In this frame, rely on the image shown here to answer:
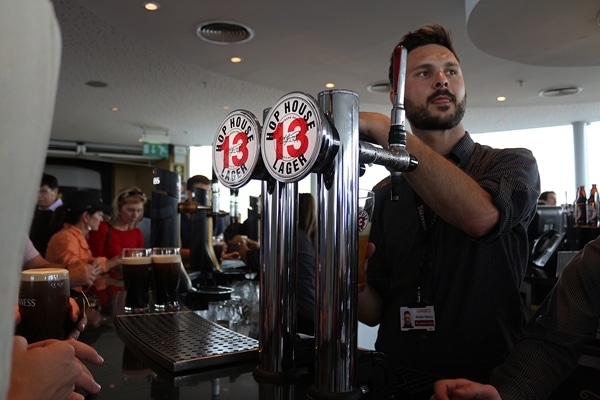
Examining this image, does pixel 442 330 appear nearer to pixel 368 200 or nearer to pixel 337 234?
pixel 368 200

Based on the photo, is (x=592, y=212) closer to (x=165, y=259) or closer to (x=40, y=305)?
(x=165, y=259)

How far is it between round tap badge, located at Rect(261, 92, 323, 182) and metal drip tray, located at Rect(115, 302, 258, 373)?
389 millimetres

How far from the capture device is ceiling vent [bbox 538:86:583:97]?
285 inches

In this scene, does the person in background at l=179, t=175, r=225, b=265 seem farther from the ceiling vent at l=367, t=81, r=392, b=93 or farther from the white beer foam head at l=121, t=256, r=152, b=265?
the ceiling vent at l=367, t=81, r=392, b=93


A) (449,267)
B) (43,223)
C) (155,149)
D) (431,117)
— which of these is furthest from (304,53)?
(155,149)

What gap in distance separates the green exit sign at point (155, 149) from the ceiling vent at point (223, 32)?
20.4 ft

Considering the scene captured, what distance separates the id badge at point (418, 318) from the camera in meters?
1.19

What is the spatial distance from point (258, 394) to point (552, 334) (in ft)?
1.95

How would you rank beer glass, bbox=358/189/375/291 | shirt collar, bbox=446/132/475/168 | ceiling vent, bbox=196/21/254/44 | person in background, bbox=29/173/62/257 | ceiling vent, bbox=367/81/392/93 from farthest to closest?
ceiling vent, bbox=367/81/392/93 < ceiling vent, bbox=196/21/254/44 < person in background, bbox=29/173/62/257 < shirt collar, bbox=446/132/475/168 < beer glass, bbox=358/189/375/291

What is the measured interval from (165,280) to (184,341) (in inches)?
24.7

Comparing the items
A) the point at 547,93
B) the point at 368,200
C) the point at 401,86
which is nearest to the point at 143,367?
the point at 368,200

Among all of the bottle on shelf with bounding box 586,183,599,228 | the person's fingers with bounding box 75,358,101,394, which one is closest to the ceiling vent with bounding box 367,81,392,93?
the bottle on shelf with bounding box 586,183,599,228

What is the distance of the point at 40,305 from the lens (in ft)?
3.05

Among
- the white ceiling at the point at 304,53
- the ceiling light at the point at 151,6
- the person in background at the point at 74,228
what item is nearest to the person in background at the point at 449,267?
the person in background at the point at 74,228
